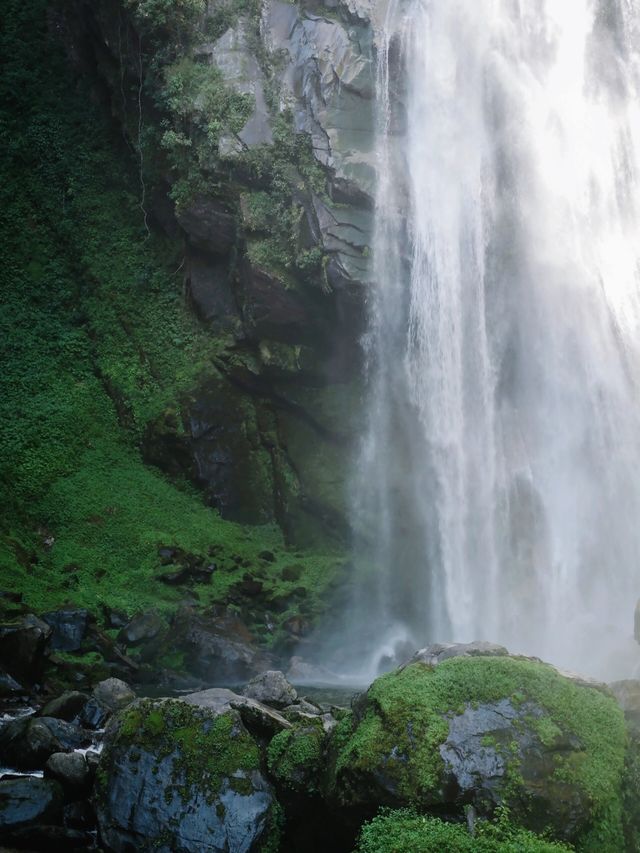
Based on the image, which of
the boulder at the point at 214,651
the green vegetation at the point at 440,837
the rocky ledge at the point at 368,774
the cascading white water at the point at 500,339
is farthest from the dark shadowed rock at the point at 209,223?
the green vegetation at the point at 440,837

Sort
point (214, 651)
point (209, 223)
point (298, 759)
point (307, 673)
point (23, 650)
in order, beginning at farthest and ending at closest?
point (209, 223)
point (307, 673)
point (214, 651)
point (23, 650)
point (298, 759)

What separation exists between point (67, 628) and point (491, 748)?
9836mm

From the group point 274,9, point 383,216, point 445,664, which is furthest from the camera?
point 274,9

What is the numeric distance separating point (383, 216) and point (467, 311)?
3.53m

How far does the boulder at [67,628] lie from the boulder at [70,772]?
585 cm

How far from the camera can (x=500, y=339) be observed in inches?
785

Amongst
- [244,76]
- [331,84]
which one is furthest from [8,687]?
[244,76]

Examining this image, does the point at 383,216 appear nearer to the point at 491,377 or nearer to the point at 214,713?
the point at 491,377

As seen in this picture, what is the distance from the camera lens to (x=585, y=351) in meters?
19.9

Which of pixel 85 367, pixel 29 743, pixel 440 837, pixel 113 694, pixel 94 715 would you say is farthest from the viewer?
pixel 85 367

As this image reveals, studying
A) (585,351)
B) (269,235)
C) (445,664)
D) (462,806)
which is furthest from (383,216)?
(462,806)

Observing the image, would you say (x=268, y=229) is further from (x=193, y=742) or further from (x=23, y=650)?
(x=193, y=742)

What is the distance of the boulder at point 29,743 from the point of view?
7875 mm

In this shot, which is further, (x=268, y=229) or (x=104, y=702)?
(x=268, y=229)
